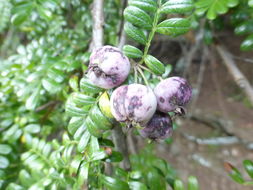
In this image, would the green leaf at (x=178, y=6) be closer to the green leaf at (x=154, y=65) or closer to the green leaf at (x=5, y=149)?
the green leaf at (x=154, y=65)

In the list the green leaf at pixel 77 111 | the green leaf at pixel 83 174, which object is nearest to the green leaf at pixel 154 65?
the green leaf at pixel 77 111

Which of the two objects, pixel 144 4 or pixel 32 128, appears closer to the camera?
pixel 144 4

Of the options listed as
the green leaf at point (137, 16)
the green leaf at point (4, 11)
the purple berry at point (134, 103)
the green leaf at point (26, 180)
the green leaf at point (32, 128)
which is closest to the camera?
the purple berry at point (134, 103)

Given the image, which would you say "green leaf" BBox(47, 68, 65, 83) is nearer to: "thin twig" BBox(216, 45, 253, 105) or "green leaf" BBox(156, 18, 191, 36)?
"green leaf" BBox(156, 18, 191, 36)

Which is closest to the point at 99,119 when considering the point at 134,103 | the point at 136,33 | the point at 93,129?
the point at 93,129

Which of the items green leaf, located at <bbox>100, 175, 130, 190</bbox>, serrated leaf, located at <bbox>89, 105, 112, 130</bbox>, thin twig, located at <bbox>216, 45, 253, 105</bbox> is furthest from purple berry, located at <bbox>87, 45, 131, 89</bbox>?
thin twig, located at <bbox>216, 45, 253, 105</bbox>

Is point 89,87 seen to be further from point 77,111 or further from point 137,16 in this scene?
point 137,16
